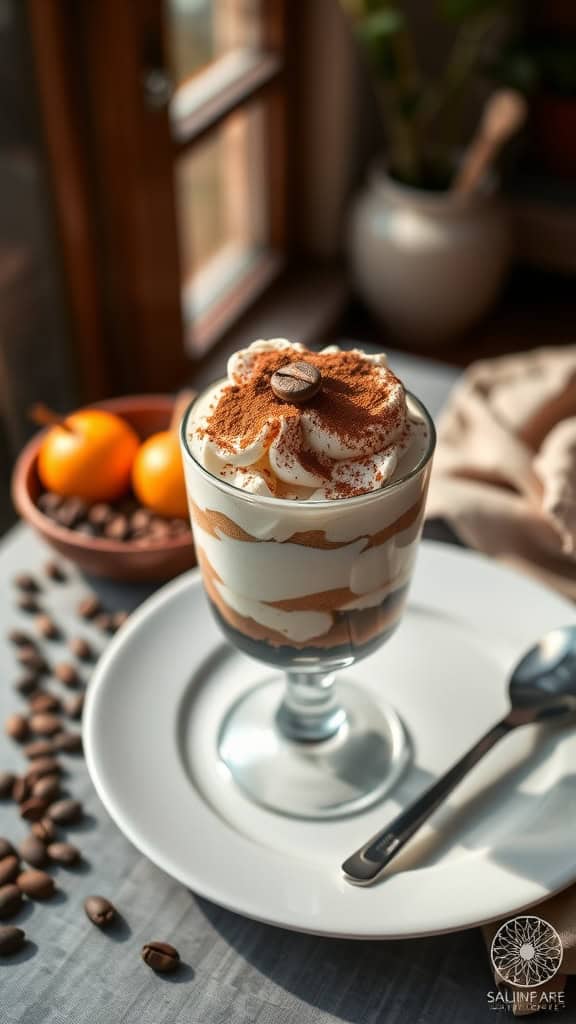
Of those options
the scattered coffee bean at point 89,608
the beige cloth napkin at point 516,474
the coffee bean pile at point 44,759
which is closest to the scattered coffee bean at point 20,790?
the coffee bean pile at point 44,759

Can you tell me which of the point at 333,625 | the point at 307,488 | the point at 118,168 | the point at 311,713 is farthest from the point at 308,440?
the point at 118,168

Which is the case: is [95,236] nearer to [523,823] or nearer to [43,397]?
[43,397]

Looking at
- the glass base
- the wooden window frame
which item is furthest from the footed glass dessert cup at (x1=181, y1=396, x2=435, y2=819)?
the wooden window frame

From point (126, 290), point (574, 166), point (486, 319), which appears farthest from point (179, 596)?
point (574, 166)

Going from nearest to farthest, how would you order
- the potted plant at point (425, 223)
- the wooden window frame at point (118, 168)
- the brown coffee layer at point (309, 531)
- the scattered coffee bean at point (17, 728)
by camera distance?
the brown coffee layer at point (309, 531), the scattered coffee bean at point (17, 728), the wooden window frame at point (118, 168), the potted plant at point (425, 223)

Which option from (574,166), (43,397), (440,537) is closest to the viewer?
(440,537)

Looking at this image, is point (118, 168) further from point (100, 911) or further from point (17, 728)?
point (100, 911)

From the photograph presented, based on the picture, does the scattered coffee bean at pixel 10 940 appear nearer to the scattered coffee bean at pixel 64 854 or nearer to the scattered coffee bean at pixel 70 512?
the scattered coffee bean at pixel 64 854
